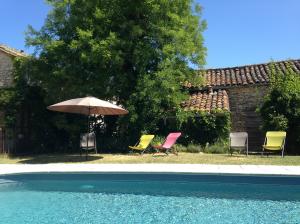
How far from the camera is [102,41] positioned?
17.8m

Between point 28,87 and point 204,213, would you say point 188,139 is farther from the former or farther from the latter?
point 204,213

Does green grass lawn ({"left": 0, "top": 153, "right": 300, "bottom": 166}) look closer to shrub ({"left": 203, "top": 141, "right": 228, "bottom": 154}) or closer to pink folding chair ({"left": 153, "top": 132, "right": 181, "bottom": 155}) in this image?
pink folding chair ({"left": 153, "top": 132, "right": 181, "bottom": 155})

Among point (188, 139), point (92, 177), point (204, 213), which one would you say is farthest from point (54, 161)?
point (204, 213)

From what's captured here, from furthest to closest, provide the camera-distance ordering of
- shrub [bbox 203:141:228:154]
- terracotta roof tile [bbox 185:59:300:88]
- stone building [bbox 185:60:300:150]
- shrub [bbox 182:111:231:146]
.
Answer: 1. terracotta roof tile [bbox 185:59:300:88]
2. stone building [bbox 185:60:300:150]
3. shrub [bbox 182:111:231:146]
4. shrub [bbox 203:141:228:154]

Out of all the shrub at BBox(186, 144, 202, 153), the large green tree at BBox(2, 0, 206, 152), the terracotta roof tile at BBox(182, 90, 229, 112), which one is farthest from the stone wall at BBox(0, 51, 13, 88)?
the shrub at BBox(186, 144, 202, 153)

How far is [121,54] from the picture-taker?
60.7 feet

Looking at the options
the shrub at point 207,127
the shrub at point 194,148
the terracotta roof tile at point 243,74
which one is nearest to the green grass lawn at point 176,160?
the shrub at point 194,148

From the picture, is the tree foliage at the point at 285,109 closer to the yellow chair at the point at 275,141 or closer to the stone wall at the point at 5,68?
the yellow chair at the point at 275,141

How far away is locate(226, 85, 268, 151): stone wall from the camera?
70.1 feet

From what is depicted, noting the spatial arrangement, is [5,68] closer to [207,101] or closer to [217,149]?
[207,101]

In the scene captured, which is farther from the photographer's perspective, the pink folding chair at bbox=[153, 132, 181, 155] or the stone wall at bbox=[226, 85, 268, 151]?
the stone wall at bbox=[226, 85, 268, 151]

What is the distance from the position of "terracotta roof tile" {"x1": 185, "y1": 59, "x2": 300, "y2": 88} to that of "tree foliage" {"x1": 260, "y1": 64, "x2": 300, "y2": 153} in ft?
10.8

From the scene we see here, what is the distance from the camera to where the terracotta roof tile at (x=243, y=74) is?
22.9 metres

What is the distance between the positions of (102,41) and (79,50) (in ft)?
4.41
